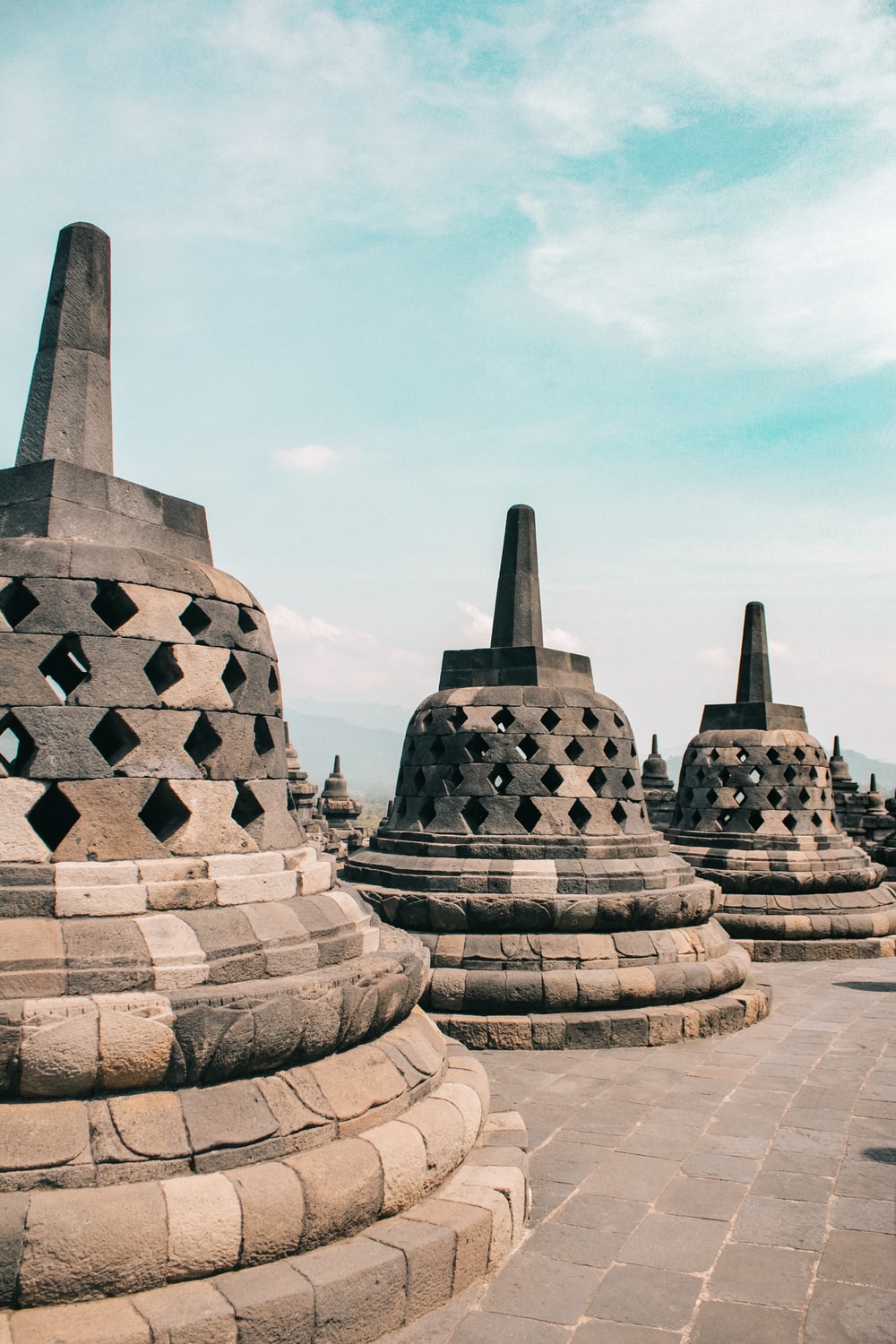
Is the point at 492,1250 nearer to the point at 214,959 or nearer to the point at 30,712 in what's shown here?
the point at 214,959

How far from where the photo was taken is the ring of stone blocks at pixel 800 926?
10.9m

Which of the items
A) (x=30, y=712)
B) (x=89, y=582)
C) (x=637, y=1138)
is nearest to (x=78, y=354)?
(x=89, y=582)

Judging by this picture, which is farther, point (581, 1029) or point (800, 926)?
point (800, 926)

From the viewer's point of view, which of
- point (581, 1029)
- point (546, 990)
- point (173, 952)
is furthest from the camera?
point (546, 990)

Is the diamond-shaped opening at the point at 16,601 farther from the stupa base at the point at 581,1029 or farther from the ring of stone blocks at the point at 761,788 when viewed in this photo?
the ring of stone blocks at the point at 761,788

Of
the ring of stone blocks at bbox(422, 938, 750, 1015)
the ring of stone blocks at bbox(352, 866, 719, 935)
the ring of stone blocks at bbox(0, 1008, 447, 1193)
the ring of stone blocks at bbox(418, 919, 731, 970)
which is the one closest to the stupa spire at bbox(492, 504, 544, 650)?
the ring of stone blocks at bbox(352, 866, 719, 935)

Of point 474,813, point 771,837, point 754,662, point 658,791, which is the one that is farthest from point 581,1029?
point 658,791

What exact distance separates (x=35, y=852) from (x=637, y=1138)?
3316mm

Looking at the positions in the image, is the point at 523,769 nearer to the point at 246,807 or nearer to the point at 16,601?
the point at 246,807

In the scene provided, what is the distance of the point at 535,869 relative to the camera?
7.59 metres

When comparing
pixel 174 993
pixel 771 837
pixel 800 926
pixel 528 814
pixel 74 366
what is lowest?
pixel 800 926

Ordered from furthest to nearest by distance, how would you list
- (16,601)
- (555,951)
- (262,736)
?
(555,951) < (262,736) < (16,601)

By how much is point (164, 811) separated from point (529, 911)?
13.3ft

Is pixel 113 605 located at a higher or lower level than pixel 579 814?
higher
